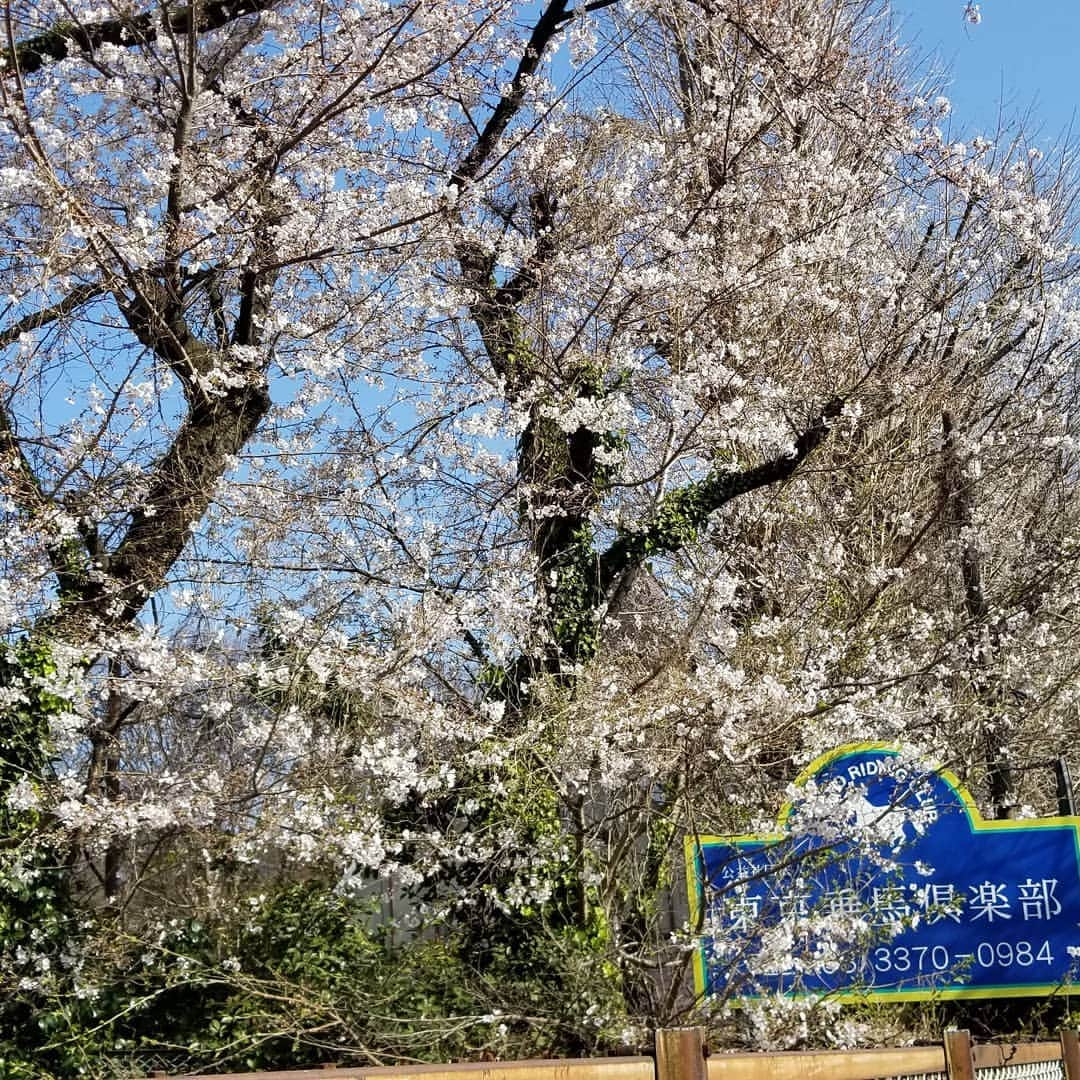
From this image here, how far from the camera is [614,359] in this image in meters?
7.74

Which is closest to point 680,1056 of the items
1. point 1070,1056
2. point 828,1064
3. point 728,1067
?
point 728,1067

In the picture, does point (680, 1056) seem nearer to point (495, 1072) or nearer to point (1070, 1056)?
point (495, 1072)

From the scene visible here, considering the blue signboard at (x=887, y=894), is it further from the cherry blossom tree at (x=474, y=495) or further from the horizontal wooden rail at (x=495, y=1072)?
the horizontal wooden rail at (x=495, y=1072)

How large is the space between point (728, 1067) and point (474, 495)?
5.35 meters

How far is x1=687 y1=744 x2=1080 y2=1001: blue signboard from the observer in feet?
17.4

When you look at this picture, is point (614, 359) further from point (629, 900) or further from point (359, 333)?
point (629, 900)

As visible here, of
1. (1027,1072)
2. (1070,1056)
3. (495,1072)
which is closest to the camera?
(495,1072)

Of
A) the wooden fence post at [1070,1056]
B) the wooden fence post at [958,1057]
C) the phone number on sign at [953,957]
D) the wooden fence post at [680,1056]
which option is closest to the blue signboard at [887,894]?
the phone number on sign at [953,957]

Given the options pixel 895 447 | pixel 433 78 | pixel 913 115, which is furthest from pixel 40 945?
pixel 913 115

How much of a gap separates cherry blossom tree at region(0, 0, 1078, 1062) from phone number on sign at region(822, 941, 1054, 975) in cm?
98

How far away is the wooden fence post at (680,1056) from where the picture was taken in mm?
2447

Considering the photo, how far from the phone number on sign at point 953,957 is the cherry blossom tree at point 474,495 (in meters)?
0.98

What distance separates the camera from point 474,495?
25.3ft

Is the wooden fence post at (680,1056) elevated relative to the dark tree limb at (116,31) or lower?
lower
